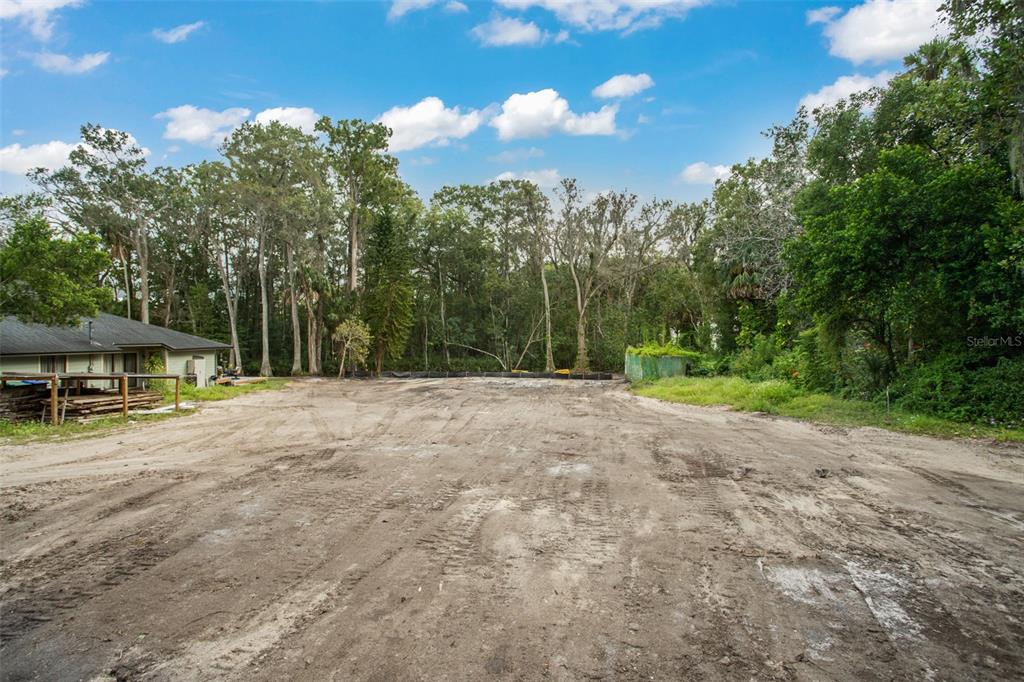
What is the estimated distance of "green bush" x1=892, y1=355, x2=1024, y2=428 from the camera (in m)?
8.98

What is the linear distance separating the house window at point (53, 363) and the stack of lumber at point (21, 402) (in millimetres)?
5075

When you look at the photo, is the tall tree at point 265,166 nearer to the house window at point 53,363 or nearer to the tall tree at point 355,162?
the tall tree at point 355,162

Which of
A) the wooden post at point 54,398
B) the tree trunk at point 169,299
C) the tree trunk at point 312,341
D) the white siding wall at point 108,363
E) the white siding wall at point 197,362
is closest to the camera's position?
the wooden post at point 54,398

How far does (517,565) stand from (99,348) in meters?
19.1

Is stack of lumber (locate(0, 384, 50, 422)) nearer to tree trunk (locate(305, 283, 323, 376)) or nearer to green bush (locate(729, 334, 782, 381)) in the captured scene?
green bush (locate(729, 334, 782, 381))

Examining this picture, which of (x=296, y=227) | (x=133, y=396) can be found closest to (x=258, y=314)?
(x=296, y=227)

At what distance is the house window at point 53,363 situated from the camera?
15727 mm

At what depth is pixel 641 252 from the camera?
1262 inches

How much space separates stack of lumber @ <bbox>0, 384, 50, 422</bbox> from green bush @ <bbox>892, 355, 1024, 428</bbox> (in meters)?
18.3

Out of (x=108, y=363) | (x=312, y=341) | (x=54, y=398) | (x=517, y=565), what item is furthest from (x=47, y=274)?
(x=312, y=341)

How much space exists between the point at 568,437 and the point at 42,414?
11246mm

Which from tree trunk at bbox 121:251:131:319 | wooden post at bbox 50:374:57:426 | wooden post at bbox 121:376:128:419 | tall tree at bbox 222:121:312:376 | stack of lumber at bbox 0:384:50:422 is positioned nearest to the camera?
wooden post at bbox 50:374:57:426
